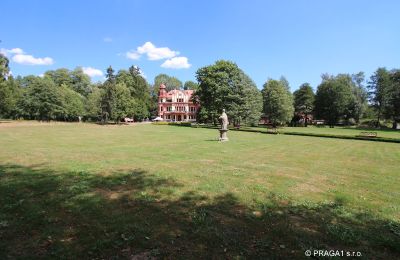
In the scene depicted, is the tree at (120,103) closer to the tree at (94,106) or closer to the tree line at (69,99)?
the tree line at (69,99)

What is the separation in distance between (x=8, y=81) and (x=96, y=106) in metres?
25.8

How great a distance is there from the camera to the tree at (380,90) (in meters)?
73.8

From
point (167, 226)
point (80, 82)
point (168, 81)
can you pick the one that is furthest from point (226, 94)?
point (168, 81)

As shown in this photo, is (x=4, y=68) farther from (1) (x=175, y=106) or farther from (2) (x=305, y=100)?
(2) (x=305, y=100)

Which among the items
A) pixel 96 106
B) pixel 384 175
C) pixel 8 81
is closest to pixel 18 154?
pixel 384 175

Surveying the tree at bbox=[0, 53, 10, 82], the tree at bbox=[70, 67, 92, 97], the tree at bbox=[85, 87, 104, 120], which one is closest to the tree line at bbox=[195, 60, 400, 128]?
the tree at bbox=[85, 87, 104, 120]

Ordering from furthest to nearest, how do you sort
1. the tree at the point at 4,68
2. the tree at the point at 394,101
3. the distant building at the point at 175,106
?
the distant building at the point at 175,106, the tree at the point at 394,101, the tree at the point at 4,68

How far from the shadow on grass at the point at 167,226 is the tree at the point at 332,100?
8077cm

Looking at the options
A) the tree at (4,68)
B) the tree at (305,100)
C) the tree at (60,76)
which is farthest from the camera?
the tree at (60,76)

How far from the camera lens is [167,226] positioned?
5.32 metres

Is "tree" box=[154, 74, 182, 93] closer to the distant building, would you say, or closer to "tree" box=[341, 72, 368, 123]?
the distant building

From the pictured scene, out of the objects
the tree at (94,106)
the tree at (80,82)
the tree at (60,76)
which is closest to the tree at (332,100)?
the tree at (94,106)

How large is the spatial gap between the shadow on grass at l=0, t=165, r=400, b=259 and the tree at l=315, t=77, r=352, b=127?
8077 cm

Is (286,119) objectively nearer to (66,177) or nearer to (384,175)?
(384,175)
